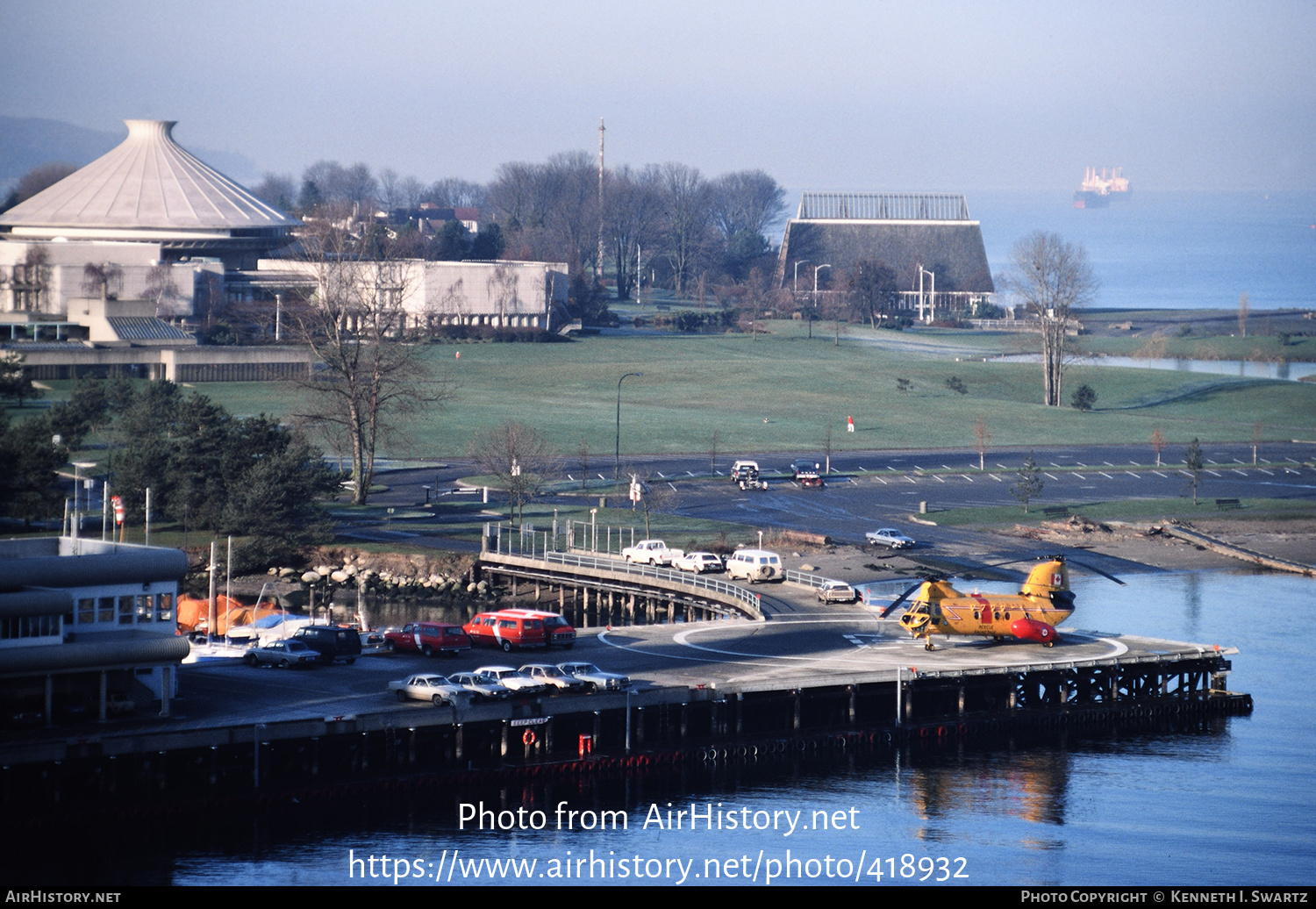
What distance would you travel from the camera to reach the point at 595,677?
51062mm

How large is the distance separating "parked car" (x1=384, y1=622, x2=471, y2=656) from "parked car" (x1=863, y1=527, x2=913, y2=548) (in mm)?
29498

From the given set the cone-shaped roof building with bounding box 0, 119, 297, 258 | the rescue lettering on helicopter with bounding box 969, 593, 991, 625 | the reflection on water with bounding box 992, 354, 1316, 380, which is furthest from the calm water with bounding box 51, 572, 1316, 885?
the cone-shaped roof building with bounding box 0, 119, 297, 258

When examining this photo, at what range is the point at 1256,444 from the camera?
117 metres

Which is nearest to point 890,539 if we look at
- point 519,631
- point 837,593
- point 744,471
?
point 837,593

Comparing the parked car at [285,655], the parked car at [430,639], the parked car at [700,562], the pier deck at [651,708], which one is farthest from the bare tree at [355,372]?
the parked car at [285,655]

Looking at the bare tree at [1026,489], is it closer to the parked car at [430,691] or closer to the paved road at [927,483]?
the paved road at [927,483]

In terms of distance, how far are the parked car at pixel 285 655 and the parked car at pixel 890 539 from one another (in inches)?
1357

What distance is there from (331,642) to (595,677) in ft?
34.4

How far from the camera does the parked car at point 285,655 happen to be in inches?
2141

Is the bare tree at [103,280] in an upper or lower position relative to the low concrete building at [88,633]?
upper

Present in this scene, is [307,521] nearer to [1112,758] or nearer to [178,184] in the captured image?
[1112,758]

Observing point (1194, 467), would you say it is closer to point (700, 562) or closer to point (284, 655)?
point (700, 562)

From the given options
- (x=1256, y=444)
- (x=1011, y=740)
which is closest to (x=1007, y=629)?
(x=1011, y=740)

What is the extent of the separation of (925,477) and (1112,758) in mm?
51868
